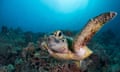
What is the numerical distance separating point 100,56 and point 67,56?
435 cm

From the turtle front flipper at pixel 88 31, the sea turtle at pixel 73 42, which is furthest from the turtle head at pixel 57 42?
the turtle front flipper at pixel 88 31

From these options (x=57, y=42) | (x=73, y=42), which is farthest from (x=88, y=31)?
(x=57, y=42)

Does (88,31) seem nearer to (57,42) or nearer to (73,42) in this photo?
(73,42)

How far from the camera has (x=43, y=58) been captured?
6.64 m

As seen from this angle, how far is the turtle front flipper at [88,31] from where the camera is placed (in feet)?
11.4

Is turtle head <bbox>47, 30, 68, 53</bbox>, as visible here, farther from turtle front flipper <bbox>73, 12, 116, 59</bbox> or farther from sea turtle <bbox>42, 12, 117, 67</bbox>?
turtle front flipper <bbox>73, 12, 116, 59</bbox>

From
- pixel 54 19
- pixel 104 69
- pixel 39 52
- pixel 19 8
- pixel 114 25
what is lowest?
pixel 104 69

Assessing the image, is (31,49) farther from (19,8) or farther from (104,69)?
(19,8)

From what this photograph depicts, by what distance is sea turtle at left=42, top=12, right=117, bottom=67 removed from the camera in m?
3.58

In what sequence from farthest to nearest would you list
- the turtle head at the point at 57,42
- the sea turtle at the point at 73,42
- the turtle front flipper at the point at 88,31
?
the turtle head at the point at 57,42, the sea turtle at the point at 73,42, the turtle front flipper at the point at 88,31

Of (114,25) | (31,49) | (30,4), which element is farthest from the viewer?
(30,4)

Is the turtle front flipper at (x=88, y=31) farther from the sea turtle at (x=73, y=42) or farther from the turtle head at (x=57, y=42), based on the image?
the turtle head at (x=57, y=42)

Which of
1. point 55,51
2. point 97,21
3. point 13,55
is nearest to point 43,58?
point 13,55

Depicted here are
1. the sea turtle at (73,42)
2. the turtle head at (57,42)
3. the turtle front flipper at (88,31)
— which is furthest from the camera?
the turtle head at (57,42)
